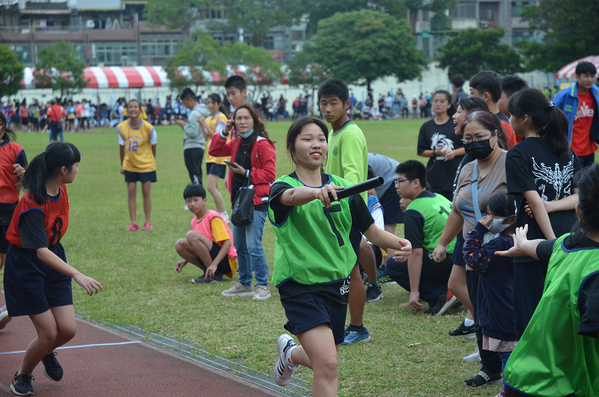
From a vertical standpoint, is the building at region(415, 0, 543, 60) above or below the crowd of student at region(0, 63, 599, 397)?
above

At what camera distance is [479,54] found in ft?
165

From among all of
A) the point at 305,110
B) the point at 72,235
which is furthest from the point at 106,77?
the point at 72,235

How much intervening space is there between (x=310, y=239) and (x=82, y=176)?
52.3 ft

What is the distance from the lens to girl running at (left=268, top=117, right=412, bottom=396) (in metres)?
3.39

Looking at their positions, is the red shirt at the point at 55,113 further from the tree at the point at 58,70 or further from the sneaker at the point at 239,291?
the tree at the point at 58,70

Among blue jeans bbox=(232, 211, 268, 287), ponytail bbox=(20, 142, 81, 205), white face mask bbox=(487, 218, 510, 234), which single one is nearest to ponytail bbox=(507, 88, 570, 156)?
white face mask bbox=(487, 218, 510, 234)

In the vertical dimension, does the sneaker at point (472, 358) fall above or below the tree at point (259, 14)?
below

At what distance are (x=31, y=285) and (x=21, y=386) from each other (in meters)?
0.72

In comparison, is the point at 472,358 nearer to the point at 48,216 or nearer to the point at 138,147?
the point at 48,216

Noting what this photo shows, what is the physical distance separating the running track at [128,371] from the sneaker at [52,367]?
8 centimetres

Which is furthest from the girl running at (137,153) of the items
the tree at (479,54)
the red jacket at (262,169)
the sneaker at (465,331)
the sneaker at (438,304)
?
the tree at (479,54)

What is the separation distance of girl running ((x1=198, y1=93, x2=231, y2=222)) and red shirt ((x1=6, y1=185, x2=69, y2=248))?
562cm

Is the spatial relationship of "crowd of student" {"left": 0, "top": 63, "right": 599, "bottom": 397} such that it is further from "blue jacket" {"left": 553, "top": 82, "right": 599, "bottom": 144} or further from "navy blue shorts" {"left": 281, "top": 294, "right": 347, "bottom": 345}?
"blue jacket" {"left": 553, "top": 82, "right": 599, "bottom": 144}

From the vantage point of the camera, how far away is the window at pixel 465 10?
67062mm
